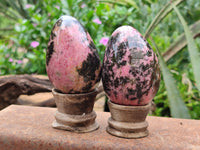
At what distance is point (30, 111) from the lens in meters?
1.01

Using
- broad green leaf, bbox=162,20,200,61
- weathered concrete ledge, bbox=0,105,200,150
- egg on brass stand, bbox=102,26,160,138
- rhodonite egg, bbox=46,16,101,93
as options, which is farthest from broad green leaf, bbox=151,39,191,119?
broad green leaf, bbox=162,20,200,61

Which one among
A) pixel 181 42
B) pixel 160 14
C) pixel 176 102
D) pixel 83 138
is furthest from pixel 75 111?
pixel 181 42

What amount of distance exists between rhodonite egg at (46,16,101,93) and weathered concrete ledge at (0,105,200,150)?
15 centimetres

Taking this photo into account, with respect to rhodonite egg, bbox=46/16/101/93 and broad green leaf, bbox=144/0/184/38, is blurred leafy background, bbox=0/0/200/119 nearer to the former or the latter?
broad green leaf, bbox=144/0/184/38

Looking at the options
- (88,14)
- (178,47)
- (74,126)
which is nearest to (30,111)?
(74,126)

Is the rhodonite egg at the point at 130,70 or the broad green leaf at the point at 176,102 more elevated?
the rhodonite egg at the point at 130,70

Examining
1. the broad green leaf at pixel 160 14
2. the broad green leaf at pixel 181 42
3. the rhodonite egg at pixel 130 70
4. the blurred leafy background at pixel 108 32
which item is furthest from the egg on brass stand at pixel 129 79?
the broad green leaf at pixel 181 42

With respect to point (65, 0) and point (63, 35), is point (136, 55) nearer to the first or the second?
point (63, 35)

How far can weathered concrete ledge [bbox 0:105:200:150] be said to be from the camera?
Result: 73cm

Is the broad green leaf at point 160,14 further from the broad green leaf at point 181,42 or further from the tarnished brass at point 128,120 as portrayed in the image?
the tarnished brass at point 128,120

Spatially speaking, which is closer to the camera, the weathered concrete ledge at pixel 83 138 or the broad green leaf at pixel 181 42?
the weathered concrete ledge at pixel 83 138

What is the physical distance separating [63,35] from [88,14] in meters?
1.16

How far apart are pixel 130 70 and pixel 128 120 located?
162 mm

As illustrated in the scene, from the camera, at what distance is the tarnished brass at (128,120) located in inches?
28.7
